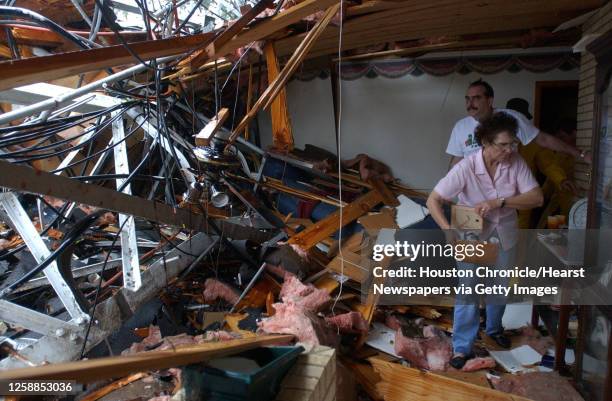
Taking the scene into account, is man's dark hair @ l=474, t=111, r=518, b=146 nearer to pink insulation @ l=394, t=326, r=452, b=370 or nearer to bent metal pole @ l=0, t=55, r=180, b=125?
pink insulation @ l=394, t=326, r=452, b=370

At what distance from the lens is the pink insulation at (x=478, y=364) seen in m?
3.17

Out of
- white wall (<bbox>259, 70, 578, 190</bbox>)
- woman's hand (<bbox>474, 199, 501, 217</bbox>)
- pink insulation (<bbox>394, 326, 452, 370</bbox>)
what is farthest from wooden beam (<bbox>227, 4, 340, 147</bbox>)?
white wall (<bbox>259, 70, 578, 190</bbox>)

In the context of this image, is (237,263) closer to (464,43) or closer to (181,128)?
(181,128)

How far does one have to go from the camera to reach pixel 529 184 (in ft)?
9.82

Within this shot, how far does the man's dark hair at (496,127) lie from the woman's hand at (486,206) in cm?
43

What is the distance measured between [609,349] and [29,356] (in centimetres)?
338

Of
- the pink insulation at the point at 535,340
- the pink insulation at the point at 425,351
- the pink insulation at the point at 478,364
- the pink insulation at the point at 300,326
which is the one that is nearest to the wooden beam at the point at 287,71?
the pink insulation at the point at 300,326

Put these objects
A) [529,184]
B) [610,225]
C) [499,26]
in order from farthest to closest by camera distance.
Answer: [499,26] → [529,184] → [610,225]

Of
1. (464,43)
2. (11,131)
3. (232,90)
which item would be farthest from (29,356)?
(464,43)

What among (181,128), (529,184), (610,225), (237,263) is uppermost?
(181,128)

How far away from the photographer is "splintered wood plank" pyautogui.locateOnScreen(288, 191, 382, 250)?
4.52 m

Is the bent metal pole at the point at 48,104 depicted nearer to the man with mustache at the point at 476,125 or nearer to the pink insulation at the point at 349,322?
the pink insulation at the point at 349,322

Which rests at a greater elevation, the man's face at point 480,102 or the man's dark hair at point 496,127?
the man's face at point 480,102

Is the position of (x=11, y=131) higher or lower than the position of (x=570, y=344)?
higher
